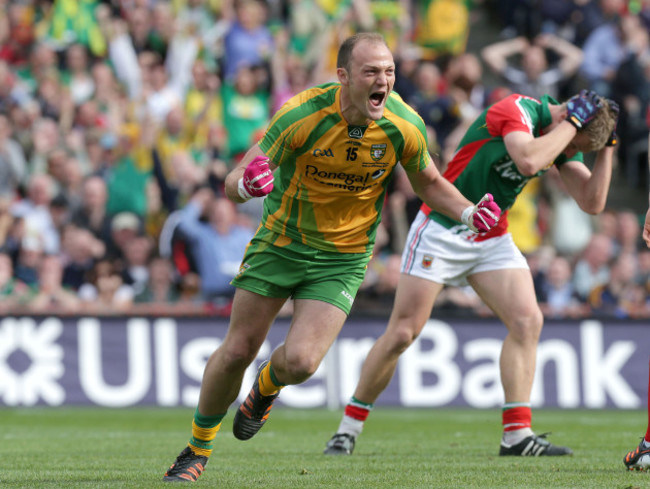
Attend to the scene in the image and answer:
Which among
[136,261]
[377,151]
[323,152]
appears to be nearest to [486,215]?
[377,151]

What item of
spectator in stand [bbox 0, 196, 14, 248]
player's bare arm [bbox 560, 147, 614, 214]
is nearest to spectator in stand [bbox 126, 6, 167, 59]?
spectator in stand [bbox 0, 196, 14, 248]

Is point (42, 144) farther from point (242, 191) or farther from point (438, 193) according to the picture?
point (242, 191)

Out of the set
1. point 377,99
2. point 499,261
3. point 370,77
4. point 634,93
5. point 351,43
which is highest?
point 351,43

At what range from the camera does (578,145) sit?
8.05m

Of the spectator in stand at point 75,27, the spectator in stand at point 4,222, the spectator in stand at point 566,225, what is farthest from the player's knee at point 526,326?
the spectator in stand at point 75,27

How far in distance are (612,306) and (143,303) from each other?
17.6 ft

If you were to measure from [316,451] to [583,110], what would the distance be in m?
2.99

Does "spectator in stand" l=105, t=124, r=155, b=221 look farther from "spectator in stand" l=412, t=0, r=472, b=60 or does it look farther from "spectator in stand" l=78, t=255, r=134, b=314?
"spectator in stand" l=412, t=0, r=472, b=60

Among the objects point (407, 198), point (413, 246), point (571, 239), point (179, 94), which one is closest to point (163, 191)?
point (179, 94)

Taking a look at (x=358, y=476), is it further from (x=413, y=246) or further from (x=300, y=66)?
(x=300, y=66)

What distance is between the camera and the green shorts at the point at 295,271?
6.61m

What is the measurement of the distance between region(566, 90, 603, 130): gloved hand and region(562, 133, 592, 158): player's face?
133mm

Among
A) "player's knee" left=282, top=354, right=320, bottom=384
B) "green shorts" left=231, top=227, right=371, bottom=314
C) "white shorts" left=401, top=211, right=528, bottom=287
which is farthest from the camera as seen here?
"white shorts" left=401, top=211, right=528, bottom=287

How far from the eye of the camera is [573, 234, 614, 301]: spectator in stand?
47.0ft
